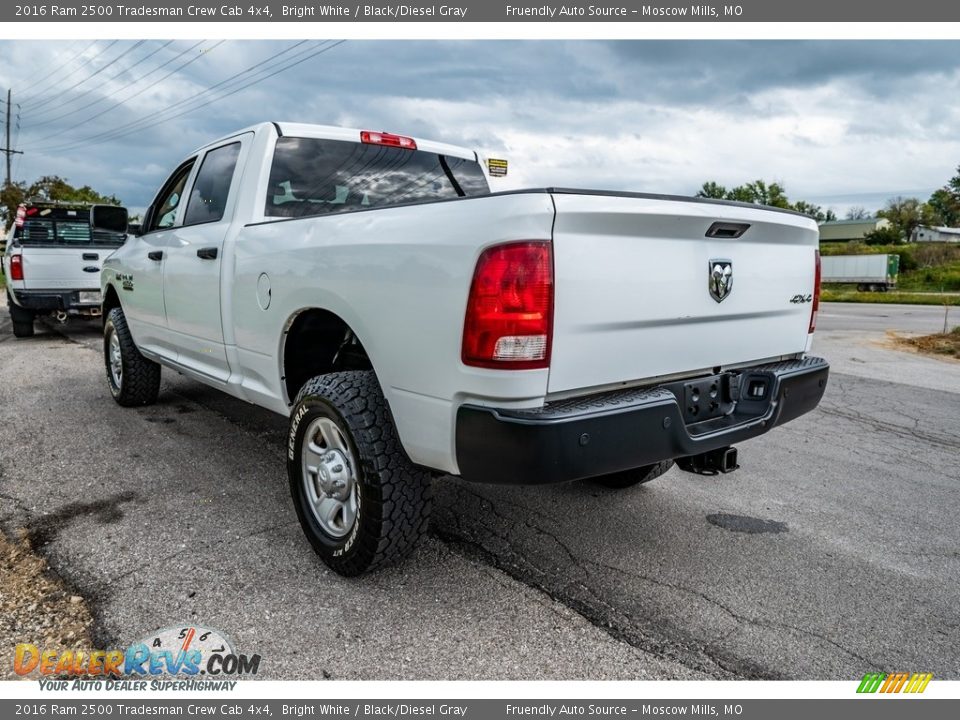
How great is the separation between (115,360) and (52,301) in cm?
523

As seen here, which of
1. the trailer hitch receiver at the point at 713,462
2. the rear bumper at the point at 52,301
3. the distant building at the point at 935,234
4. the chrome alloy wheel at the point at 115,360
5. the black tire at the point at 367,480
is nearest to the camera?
the black tire at the point at 367,480

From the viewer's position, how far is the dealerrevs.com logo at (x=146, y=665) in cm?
227

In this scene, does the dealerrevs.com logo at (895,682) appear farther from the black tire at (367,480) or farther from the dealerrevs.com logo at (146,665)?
the dealerrevs.com logo at (146,665)

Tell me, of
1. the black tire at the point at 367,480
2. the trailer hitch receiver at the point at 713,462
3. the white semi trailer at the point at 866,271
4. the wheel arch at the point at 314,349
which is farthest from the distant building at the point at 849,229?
the black tire at the point at 367,480

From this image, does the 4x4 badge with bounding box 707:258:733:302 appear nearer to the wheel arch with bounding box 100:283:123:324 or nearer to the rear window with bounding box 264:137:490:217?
the rear window with bounding box 264:137:490:217

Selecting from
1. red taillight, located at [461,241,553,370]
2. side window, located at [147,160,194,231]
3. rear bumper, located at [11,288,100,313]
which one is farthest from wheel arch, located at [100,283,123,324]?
red taillight, located at [461,241,553,370]

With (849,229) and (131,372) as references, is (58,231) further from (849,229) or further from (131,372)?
(849,229)

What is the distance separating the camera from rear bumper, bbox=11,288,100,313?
1013 cm

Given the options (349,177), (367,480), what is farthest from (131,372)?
(367,480)

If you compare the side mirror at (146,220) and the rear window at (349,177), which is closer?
the rear window at (349,177)

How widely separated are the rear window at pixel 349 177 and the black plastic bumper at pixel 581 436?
1.71 metres

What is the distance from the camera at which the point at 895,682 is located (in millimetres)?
2316

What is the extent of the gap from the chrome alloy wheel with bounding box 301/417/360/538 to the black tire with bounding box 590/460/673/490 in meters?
1.46

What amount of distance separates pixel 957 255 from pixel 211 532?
190 ft
